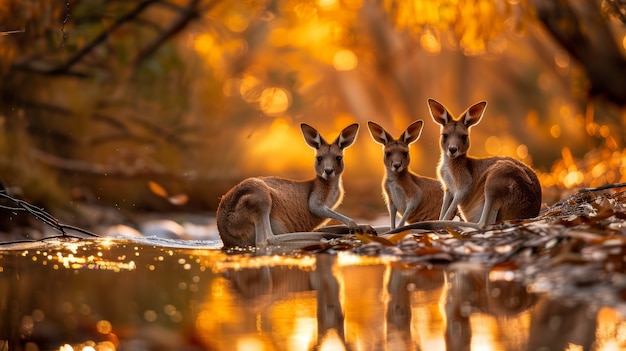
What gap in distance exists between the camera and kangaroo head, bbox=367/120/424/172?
7871mm

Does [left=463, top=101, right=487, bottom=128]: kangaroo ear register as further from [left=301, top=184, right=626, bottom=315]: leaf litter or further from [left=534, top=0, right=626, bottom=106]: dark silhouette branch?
[left=534, top=0, right=626, bottom=106]: dark silhouette branch

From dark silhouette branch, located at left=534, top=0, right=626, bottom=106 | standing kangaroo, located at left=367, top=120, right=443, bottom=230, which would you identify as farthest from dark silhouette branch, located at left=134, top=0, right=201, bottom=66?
standing kangaroo, located at left=367, top=120, right=443, bottom=230

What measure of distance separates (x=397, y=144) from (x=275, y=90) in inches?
390

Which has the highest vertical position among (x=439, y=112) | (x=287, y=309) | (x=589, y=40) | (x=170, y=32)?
(x=170, y=32)

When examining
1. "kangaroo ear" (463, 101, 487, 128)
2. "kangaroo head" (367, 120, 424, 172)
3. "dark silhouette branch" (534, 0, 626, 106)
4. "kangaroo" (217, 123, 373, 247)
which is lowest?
"kangaroo" (217, 123, 373, 247)

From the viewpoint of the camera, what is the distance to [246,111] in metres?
17.7

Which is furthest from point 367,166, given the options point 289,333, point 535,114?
point 289,333

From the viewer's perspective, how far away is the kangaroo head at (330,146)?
7.99 meters

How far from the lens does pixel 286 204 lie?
7.91 m

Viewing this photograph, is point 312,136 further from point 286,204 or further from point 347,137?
point 286,204

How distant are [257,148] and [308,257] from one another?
11.3 m

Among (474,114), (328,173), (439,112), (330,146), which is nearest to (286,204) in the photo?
(328,173)

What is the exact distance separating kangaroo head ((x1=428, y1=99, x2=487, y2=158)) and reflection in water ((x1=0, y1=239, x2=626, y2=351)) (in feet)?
5.41

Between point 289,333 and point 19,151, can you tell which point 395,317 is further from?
point 19,151
